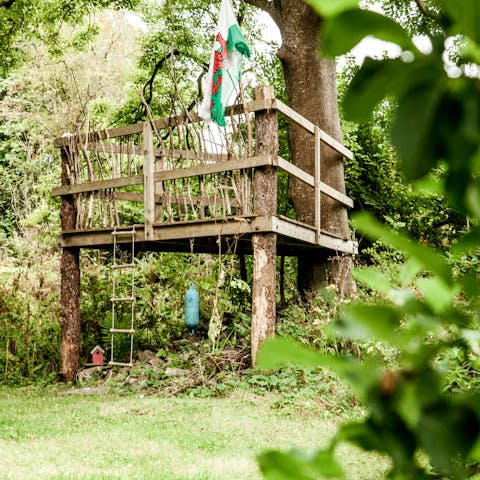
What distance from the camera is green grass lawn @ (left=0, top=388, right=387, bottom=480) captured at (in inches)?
178

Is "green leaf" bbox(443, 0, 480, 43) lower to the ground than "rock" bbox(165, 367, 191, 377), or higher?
higher

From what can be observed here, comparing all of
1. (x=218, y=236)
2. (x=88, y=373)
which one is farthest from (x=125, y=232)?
(x=88, y=373)

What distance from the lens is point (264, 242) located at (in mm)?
7770

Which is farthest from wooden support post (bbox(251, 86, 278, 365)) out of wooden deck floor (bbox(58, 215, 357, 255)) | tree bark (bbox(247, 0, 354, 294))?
tree bark (bbox(247, 0, 354, 294))

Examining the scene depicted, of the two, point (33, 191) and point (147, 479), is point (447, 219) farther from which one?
point (33, 191)

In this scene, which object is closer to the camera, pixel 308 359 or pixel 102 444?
pixel 308 359

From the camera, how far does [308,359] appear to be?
1.41 feet

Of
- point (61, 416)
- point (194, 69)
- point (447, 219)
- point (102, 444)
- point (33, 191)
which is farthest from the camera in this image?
point (33, 191)

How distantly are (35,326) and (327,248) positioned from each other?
4516mm

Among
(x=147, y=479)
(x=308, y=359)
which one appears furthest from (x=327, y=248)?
(x=308, y=359)

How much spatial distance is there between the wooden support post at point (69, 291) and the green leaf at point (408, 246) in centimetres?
940

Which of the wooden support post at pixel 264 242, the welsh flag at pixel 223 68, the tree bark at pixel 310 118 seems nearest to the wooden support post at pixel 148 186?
the welsh flag at pixel 223 68

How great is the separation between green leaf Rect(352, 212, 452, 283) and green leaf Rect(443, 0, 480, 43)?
12cm

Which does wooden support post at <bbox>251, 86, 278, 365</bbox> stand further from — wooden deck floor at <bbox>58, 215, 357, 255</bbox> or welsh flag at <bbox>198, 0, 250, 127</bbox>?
welsh flag at <bbox>198, 0, 250, 127</bbox>
